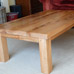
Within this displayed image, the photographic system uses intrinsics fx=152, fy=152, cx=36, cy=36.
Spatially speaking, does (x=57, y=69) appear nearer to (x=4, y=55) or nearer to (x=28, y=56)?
(x=28, y=56)

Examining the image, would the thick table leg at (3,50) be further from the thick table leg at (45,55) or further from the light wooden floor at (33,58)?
the thick table leg at (45,55)

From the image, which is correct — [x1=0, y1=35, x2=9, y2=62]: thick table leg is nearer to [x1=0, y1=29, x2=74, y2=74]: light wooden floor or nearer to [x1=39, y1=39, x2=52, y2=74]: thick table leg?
[x1=0, y1=29, x2=74, y2=74]: light wooden floor

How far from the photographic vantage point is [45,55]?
1.40 metres

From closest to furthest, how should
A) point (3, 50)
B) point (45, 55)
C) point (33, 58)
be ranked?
point (45, 55)
point (3, 50)
point (33, 58)

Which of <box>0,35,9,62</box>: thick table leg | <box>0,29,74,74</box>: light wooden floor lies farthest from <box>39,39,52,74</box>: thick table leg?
<box>0,35,9,62</box>: thick table leg

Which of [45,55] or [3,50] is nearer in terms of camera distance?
[45,55]

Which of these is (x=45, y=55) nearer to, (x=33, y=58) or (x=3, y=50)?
(x=33, y=58)

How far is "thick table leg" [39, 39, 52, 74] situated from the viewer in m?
1.38

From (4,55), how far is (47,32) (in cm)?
62

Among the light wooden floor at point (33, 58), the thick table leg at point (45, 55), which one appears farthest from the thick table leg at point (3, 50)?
the thick table leg at point (45, 55)

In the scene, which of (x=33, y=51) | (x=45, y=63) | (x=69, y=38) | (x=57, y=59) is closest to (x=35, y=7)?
(x=69, y=38)

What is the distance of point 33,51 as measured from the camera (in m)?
1.99

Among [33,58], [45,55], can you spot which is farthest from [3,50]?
[45,55]

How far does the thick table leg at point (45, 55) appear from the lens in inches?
54.3
